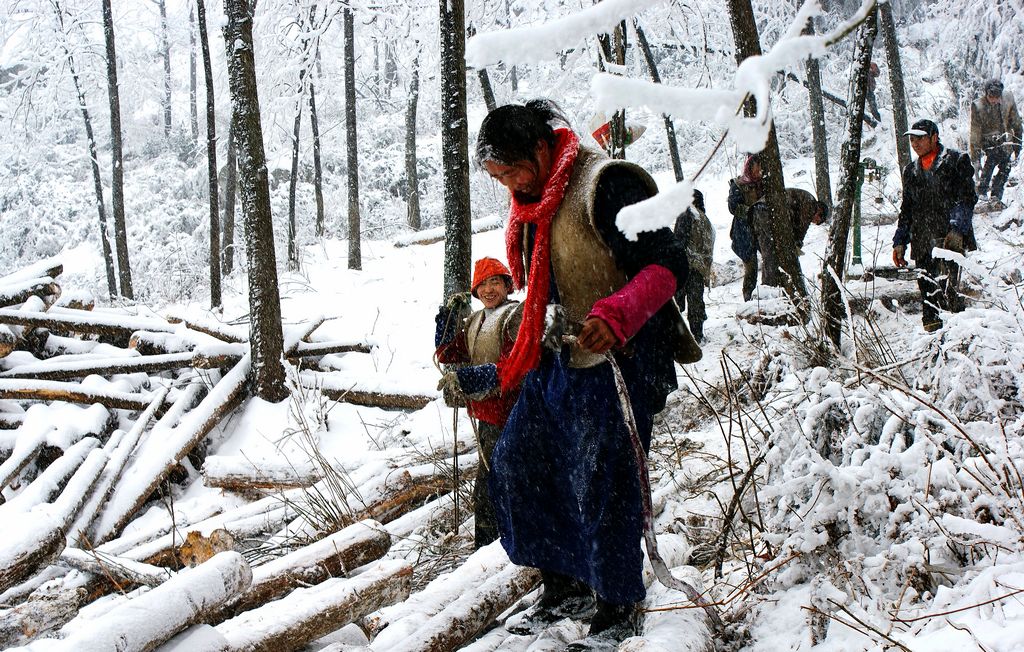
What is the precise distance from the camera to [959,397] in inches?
103

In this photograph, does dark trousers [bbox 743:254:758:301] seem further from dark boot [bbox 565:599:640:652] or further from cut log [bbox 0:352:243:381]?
dark boot [bbox 565:599:640:652]

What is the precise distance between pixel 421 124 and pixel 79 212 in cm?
1154

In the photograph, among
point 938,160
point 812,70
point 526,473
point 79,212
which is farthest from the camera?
point 79,212

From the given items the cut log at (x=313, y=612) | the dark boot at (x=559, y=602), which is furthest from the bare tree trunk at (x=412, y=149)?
the dark boot at (x=559, y=602)

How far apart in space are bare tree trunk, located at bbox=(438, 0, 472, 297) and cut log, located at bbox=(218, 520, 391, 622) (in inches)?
118

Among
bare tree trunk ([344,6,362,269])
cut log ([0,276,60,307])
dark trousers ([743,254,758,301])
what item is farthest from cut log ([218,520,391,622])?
bare tree trunk ([344,6,362,269])

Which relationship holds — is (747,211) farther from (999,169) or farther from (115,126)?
(115,126)

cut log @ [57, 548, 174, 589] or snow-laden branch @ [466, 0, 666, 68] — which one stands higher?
snow-laden branch @ [466, 0, 666, 68]

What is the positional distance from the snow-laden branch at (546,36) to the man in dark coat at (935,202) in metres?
4.99

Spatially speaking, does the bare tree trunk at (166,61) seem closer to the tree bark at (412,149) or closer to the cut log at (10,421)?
the tree bark at (412,149)

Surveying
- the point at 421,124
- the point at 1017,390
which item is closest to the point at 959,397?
the point at 1017,390

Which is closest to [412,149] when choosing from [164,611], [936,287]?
[936,287]

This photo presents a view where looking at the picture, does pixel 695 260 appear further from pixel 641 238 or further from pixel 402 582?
pixel 402 582

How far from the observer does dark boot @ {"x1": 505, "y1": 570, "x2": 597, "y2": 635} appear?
2.58 m
